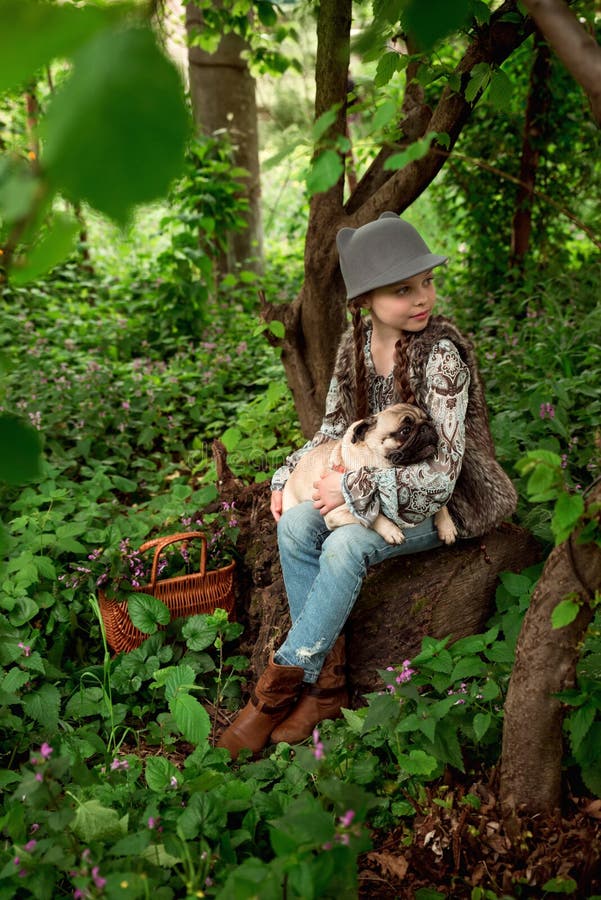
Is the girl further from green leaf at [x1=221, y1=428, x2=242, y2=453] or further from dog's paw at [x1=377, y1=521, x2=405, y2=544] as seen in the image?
green leaf at [x1=221, y1=428, x2=242, y2=453]

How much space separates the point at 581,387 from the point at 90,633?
263 cm

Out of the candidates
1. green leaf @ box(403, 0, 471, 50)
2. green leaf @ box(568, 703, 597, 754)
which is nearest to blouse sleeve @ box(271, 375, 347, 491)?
green leaf @ box(568, 703, 597, 754)

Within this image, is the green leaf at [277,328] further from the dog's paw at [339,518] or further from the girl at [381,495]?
the dog's paw at [339,518]

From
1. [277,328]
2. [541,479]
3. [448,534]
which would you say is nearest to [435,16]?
[541,479]

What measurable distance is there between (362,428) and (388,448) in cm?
17

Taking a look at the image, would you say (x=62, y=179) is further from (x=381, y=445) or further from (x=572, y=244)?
(x=572, y=244)

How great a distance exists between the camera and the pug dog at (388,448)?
2.64 m

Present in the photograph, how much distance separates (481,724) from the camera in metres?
2.12

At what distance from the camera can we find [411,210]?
29.7 feet

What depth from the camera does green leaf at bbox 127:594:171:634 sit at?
308 centimetres

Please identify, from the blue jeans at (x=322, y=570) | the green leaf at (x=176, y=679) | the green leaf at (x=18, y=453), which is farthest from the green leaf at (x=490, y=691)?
the green leaf at (x=18, y=453)

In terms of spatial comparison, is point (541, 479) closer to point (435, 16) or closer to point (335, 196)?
point (435, 16)

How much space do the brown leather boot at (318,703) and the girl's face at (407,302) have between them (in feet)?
3.83

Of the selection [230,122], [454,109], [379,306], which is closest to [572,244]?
[230,122]
